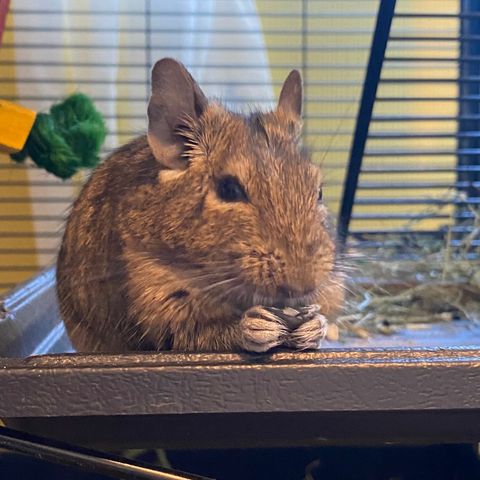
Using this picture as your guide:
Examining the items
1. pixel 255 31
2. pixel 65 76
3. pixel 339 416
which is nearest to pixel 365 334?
pixel 339 416

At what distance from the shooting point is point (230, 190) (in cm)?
92

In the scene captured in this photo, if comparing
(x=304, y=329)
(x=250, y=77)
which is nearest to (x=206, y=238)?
(x=304, y=329)

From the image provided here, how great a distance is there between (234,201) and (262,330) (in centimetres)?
17

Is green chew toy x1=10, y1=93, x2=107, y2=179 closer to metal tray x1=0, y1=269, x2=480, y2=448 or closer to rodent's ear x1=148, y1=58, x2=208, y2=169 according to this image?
rodent's ear x1=148, y1=58, x2=208, y2=169

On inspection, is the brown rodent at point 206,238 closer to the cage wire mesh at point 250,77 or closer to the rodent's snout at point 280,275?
the rodent's snout at point 280,275

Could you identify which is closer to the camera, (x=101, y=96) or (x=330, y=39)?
(x=101, y=96)

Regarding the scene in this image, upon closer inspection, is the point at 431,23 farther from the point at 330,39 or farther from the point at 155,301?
the point at 155,301

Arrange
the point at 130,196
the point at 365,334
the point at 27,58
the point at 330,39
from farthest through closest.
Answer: the point at 330,39 → the point at 27,58 → the point at 365,334 → the point at 130,196

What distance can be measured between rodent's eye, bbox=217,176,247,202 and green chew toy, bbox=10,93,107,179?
405mm

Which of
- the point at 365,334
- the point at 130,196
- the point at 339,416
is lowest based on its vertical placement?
the point at 365,334

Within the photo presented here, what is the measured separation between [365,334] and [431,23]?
1135 millimetres

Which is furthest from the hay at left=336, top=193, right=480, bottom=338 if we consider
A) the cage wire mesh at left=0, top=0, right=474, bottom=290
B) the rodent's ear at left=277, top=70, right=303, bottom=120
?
the rodent's ear at left=277, top=70, right=303, bottom=120

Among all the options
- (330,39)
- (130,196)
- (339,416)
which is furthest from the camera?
(330,39)

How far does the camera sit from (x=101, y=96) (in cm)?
200
